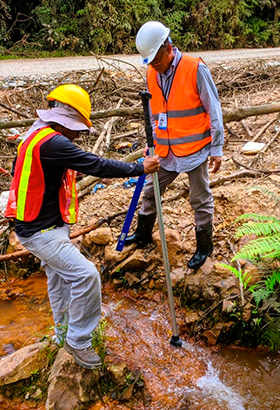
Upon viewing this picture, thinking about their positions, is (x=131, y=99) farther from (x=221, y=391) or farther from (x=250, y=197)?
(x=221, y=391)

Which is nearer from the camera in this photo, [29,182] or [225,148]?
[29,182]

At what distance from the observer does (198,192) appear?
337cm

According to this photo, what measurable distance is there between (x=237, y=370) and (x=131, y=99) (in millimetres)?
5703

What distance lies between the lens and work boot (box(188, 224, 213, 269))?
360cm

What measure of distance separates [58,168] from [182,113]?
123 centimetres

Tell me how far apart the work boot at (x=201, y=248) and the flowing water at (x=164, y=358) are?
0.51 meters

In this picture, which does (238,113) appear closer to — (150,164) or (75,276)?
(150,164)

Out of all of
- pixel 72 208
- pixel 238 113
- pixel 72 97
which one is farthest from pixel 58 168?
pixel 238 113

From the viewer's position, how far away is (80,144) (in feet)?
20.7

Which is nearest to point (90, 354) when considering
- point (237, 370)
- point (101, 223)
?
point (237, 370)

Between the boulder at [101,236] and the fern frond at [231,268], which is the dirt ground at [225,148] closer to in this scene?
the boulder at [101,236]

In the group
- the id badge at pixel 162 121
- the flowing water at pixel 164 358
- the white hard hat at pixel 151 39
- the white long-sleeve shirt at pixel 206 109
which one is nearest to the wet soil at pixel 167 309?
the flowing water at pixel 164 358

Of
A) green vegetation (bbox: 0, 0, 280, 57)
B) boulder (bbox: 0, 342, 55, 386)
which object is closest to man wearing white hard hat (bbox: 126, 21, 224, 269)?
boulder (bbox: 0, 342, 55, 386)

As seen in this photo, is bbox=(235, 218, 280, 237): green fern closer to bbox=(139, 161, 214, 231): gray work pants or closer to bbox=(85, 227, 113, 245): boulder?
bbox=(139, 161, 214, 231): gray work pants
